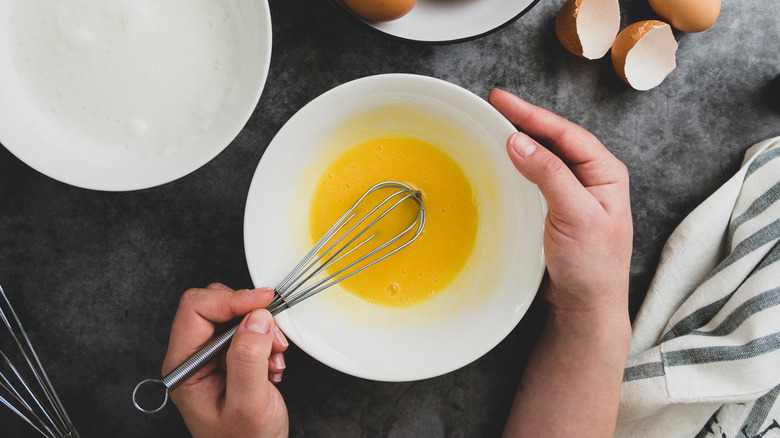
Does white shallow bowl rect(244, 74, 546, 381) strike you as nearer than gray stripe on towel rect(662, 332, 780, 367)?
Yes

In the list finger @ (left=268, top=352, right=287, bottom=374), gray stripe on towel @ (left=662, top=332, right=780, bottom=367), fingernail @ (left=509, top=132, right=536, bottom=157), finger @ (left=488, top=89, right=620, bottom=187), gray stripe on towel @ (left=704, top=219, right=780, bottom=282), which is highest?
fingernail @ (left=509, top=132, right=536, bottom=157)

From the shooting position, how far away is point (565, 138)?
94cm

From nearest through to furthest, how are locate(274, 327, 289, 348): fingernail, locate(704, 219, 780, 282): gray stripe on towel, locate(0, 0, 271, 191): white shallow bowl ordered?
locate(0, 0, 271, 191): white shallow bowl → locate(274, 327, 289, 348): fingernail → locate(704, 219, 780, 282): gray stripe on towel

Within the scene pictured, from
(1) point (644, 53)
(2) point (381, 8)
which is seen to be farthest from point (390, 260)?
(1) point (644, 53)

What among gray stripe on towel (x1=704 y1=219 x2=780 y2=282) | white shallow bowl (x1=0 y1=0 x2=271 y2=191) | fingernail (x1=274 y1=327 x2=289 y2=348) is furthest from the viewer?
gray stripe on towel (x1=704 y1=219 x2=780 y2=282)

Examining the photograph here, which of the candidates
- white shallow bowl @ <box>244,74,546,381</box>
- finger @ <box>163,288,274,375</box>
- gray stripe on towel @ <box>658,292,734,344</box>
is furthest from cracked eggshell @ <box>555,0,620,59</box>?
finger @ <box>163,288,274,375</box>

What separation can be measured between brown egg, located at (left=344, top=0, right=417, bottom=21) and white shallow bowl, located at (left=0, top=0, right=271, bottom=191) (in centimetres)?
17

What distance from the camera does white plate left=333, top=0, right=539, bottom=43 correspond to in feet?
2.98

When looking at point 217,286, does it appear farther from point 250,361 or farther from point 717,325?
point 717,325

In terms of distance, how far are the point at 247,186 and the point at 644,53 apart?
0.87 meters

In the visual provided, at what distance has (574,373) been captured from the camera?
97cm

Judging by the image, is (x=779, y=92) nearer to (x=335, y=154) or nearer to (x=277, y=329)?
(x=335, y=154)

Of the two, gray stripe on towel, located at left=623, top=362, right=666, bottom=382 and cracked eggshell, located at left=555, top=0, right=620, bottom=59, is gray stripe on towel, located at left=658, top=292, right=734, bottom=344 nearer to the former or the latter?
gray stripe on towel, located at left=623, top=362, right=666, bottom=382

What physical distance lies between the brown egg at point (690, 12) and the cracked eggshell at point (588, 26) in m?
0.10
